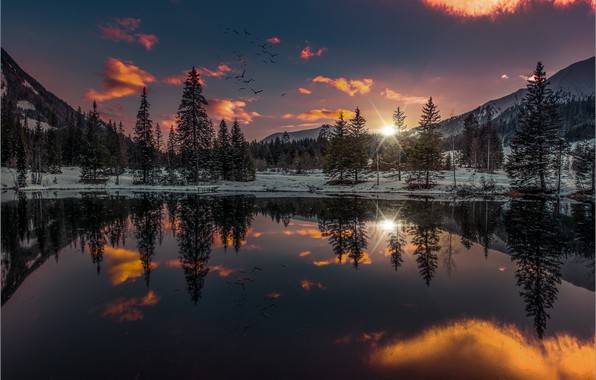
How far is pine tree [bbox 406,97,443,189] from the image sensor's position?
48562 millimetres

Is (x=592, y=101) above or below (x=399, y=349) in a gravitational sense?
above

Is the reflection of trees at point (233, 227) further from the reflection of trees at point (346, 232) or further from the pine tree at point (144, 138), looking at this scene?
the pine tree at point (144, 138)

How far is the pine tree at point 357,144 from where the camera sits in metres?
55.0

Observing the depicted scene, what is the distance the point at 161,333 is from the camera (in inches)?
241

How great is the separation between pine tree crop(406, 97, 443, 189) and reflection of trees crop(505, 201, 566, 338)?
28.4 metres

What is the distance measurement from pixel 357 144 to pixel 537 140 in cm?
2608

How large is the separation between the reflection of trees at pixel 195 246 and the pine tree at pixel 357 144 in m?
37.3


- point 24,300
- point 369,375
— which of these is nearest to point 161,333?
point 369,375

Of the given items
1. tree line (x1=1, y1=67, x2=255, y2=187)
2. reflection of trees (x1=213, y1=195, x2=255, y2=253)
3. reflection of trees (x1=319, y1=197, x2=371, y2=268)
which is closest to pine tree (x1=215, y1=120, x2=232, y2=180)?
tree line (x1=1, y1=67, x2=255, y2=187)

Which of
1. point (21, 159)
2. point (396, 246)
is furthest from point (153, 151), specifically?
point (396, 246)

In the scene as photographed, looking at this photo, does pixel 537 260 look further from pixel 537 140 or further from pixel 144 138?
pixel 144 138

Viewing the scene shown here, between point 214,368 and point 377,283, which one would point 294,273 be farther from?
point 214,368

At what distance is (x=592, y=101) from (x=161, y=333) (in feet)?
711

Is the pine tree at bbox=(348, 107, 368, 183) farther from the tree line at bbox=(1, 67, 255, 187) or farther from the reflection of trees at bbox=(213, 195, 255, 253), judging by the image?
the reflection of trees at bbox=(213, 195, 255, 253)
